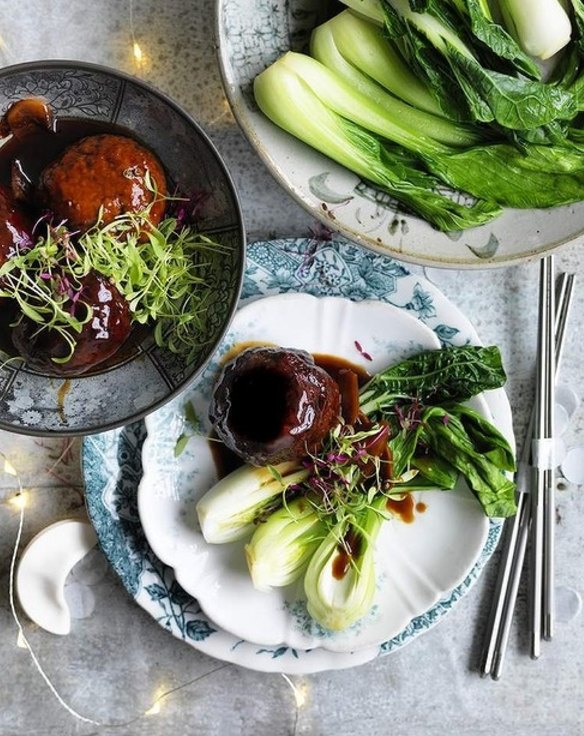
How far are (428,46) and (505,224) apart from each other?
40 cm

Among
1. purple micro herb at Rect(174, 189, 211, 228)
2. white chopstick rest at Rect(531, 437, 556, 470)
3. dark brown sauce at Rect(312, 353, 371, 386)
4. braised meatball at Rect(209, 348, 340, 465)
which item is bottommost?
white chopstick rest at Rect(531, 437, 556, 470)

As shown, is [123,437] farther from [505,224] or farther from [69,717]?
[505,224]

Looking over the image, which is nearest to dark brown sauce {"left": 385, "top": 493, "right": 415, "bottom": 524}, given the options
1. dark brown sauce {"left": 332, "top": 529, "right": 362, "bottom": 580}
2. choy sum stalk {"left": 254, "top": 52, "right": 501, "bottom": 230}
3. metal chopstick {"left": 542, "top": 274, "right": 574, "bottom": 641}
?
dark brown sauce {"left": 332, "top": 529, "right": 362, "bottom": 580}

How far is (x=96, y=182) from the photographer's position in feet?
5.33

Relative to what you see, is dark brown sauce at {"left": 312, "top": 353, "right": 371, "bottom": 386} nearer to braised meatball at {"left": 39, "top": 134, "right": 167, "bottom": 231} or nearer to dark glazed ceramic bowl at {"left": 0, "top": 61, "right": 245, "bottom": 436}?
dark glazed ceramic bowl at {"left": 0, "top": 61, "right": 245, "bottom": 436}

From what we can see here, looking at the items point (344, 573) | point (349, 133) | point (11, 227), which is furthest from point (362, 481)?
point (11, 227)

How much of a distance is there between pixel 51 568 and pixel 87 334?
65cm

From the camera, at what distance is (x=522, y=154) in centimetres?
181

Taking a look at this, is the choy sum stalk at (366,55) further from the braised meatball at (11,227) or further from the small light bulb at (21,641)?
the small light bulb at (21,641)

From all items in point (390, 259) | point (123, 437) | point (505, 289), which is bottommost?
point (123, 437)

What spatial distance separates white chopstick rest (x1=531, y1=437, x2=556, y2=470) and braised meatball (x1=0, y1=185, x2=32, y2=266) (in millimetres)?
1193

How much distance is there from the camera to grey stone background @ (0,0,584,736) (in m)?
1.95

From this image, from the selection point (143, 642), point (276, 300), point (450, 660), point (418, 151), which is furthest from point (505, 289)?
point (143, 642)

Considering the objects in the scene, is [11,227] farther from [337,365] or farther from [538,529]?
[538,529]
